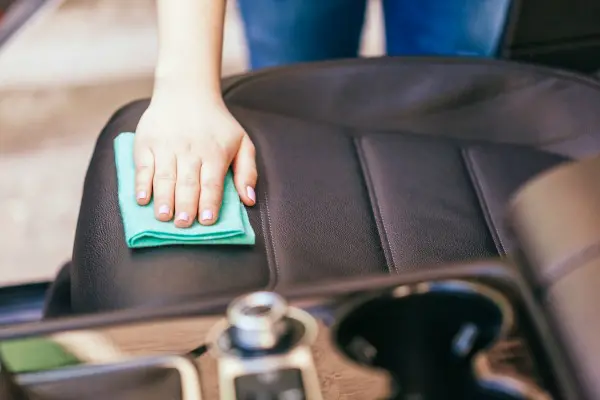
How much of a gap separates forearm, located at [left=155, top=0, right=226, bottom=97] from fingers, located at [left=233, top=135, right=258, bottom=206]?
3.3 inches

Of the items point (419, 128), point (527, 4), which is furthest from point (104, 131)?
point (527, 4)

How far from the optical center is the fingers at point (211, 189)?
71cm

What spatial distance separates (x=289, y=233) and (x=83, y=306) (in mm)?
204

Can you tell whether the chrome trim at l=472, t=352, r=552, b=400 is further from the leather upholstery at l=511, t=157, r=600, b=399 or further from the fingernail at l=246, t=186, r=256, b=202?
the fingernail at l=246, t=186, r=256, b=202

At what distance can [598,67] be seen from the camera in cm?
151

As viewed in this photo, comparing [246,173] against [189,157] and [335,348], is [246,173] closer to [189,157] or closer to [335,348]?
[189,157]

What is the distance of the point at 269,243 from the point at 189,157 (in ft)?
0.40

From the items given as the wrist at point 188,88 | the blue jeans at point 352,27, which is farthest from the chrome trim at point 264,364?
the blue jeans at point 352,27

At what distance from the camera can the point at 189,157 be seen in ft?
2.50

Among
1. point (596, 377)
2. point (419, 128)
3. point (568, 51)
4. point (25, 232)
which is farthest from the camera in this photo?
point (568, 51)

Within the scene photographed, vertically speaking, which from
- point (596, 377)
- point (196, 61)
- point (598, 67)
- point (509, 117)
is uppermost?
point (598, 67)

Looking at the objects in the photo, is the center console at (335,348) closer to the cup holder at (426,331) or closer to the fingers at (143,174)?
the cup holder at (426,331)

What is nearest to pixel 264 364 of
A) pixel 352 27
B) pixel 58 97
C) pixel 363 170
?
pixel 363 170

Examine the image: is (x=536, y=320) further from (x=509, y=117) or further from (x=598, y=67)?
(x=598, y=67)
